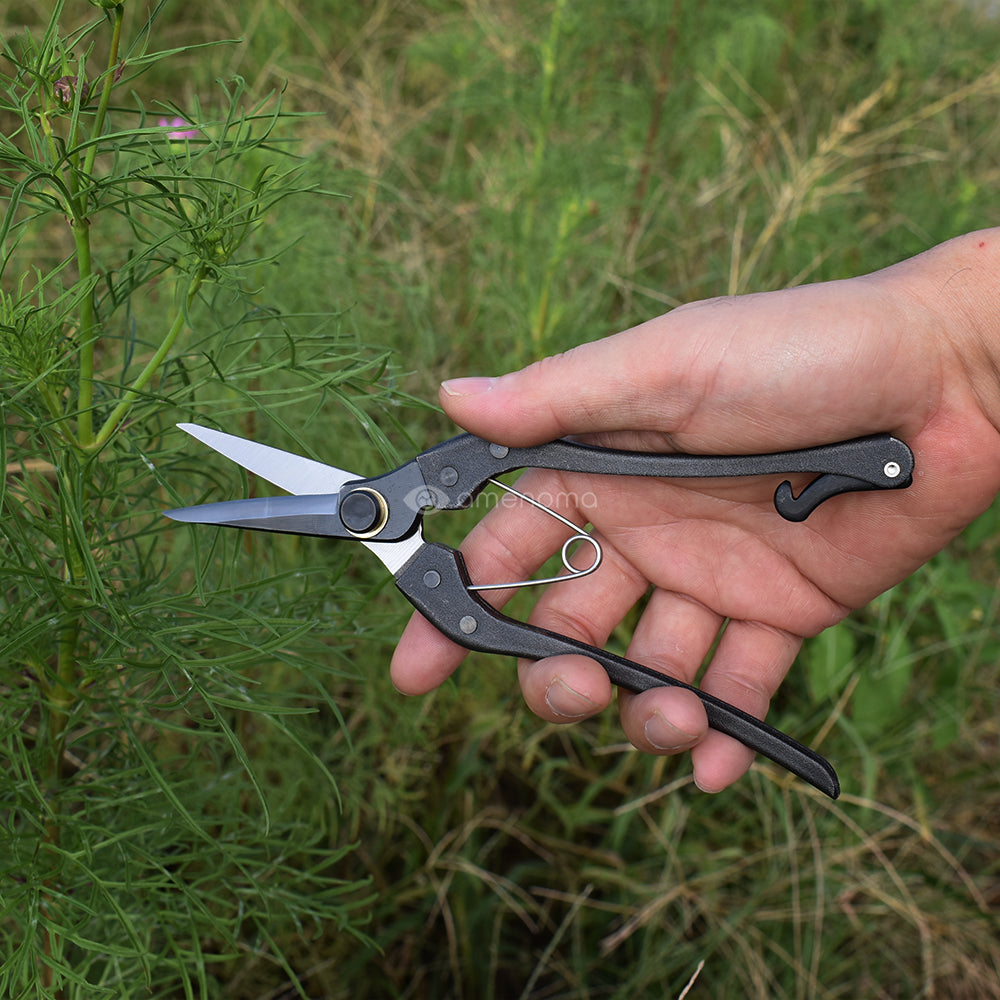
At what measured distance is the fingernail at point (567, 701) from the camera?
1.38 metres

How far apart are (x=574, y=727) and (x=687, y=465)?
1168 mm

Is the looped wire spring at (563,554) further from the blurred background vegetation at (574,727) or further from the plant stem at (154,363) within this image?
the plant stem at (154,363)

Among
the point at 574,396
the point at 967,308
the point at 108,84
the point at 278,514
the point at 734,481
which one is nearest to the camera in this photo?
the point at 108,84

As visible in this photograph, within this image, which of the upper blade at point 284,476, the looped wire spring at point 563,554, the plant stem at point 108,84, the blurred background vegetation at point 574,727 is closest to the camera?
the plant stem at point 108,84

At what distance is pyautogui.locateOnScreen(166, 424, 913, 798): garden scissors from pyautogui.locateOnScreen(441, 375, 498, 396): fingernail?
73 millimetres

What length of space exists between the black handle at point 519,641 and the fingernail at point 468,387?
0.81ft

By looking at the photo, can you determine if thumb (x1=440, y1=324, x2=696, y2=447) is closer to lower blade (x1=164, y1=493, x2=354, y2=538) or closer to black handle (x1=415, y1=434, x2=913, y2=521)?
black handle (x1=415, y1=434, x2=913, y2=521)

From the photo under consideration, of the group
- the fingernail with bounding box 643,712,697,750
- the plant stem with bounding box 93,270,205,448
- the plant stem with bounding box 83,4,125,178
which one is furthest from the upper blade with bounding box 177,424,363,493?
the fingernail with bounding box 643,712,697,750

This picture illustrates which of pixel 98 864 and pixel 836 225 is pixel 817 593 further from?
pixel 836 225

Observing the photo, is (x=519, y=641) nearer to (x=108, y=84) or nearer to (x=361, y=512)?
(x=361, y=512)

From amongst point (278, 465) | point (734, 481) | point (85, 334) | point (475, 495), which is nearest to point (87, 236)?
point (85, 334)

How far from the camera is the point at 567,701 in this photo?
1.39 metres

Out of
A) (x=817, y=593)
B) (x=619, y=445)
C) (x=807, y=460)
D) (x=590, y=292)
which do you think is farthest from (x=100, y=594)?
(x=590, y=292)

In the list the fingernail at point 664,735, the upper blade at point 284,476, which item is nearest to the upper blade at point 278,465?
the upper blade at point 284,476
